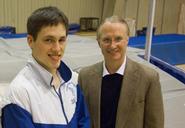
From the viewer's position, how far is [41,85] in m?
→ 0.95

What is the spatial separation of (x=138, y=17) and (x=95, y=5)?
2.59ft

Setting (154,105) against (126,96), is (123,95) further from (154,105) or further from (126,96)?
(154,105)

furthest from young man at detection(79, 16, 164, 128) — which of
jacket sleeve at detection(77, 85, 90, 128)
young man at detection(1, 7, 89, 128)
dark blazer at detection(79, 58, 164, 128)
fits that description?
young man at detection(1, 7, 89, 128)

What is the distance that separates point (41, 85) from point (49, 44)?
14cm

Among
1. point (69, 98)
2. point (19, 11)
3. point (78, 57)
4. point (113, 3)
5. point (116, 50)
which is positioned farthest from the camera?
point (113, 3)

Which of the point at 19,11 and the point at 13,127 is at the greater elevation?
the point at 19,11

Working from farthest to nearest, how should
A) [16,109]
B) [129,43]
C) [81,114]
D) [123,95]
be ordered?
[129,43] → [123,95] → [81,114] → [16,109]

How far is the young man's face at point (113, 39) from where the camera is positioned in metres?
1.18

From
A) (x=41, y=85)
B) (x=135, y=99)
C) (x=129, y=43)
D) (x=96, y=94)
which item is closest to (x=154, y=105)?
(x=135, y=99)

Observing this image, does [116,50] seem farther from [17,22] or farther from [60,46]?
[17,22]

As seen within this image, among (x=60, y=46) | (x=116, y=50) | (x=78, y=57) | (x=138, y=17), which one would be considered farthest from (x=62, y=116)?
(x=138, y=17)

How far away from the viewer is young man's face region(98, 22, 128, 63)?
118cm

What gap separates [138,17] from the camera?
16.1 feet

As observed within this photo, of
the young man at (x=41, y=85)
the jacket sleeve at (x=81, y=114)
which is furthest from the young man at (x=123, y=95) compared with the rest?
the young man at (x=41, y=85)
